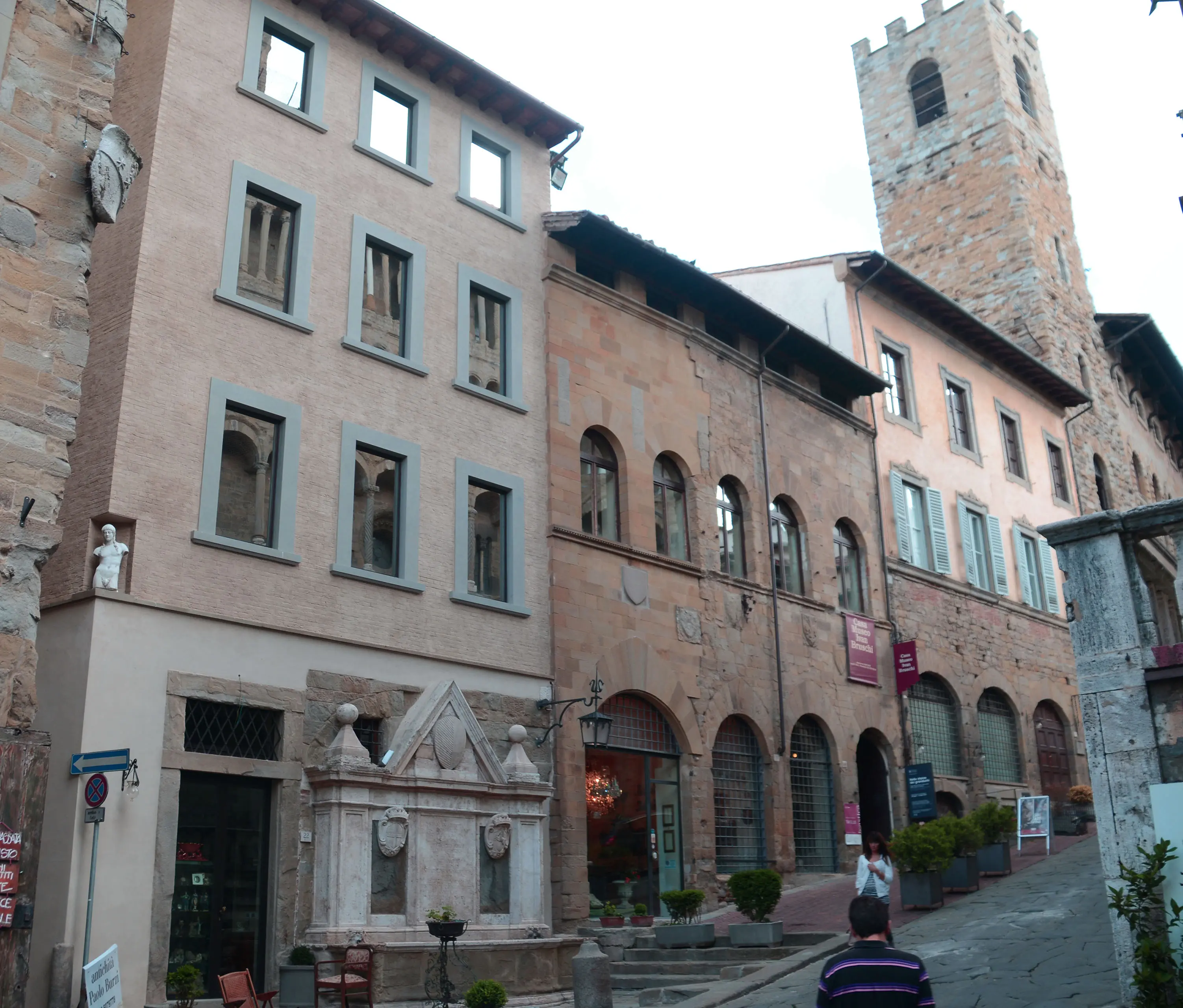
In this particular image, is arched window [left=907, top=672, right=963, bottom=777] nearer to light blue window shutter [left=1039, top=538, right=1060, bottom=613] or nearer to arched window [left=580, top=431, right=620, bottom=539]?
light blue window shutter [left=1039, top=538, right=1060, bottom=613]

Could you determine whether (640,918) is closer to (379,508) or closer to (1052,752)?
(379,508)

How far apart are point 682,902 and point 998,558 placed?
14.6 metres

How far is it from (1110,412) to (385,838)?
27596mm

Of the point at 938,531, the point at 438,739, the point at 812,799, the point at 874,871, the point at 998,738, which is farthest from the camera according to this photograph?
the point at 998,738

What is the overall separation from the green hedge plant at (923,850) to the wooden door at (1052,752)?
12269 mm

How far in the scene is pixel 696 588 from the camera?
19266 mm

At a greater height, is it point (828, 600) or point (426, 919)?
point (828, 600)

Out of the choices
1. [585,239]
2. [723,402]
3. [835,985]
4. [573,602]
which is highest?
[585,239]

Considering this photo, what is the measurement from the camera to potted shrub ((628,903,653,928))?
53.6ft

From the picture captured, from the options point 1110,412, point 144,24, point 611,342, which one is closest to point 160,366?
point 144,24

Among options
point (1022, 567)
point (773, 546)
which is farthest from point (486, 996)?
point (1022, 567)

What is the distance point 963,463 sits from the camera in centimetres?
2692

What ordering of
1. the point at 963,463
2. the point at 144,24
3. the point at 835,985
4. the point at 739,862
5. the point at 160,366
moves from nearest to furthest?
the point at 835,985 < the point at 160,366 < the point at 144,24 < the point at 739,862 < the point at 963,463

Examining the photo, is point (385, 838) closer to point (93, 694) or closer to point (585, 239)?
point (93, 694)
